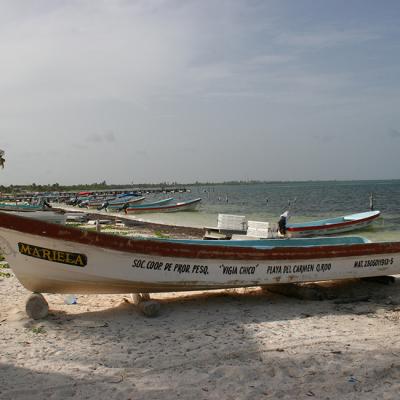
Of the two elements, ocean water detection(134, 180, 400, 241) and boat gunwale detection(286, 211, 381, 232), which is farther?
ocean water detection(134, 180, 400, 241)

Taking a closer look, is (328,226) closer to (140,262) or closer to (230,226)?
(230,226)

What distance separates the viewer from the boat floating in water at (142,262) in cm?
697

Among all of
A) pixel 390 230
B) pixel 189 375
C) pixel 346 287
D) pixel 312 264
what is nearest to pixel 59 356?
pixel 189 375

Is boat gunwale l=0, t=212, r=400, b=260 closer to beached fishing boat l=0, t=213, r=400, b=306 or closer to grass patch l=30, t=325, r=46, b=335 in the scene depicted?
beached fishing boat l=0, t=213, r=400, b=306

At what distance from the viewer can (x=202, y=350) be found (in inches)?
239

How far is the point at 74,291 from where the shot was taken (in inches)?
299

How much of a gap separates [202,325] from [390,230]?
22997mm

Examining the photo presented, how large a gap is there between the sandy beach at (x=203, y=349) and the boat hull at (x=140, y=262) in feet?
1.64

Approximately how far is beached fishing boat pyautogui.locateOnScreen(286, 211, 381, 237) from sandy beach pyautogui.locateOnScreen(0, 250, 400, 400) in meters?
13.6

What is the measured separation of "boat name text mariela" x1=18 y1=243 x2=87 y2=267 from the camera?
697cm

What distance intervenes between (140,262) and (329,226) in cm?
1869

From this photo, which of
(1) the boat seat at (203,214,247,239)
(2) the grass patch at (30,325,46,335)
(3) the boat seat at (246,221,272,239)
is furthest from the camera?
(1) the boat seat at (203,214,247,239)

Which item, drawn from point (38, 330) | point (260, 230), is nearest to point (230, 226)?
point (260, 230)

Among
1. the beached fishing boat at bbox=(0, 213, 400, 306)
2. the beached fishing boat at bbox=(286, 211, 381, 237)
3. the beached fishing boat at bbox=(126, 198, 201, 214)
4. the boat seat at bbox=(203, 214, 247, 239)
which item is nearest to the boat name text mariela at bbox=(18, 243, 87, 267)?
the beached fishing boat at bbox=(0, 213, 400, 306)
